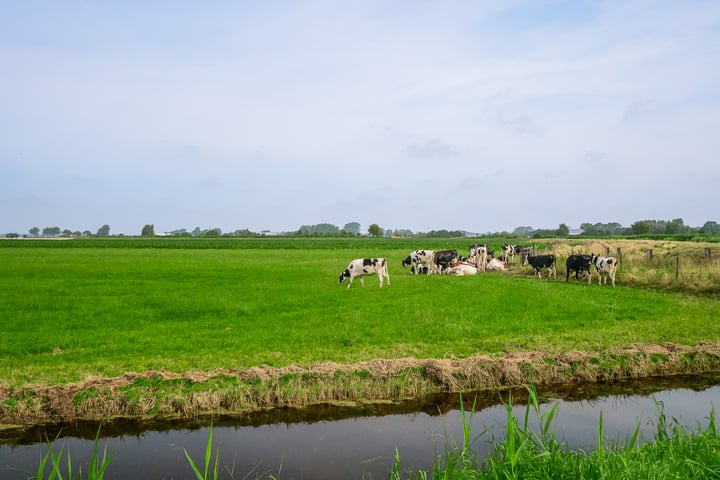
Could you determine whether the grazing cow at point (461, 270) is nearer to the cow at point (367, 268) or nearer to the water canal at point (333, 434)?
the cow at point (367, 268)

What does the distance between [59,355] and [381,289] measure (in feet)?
42.0

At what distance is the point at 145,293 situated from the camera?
67.4 ft

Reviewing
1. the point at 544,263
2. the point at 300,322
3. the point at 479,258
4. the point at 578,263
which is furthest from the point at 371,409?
the point at 479,258

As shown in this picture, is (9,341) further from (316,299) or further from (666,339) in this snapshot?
(666,339)

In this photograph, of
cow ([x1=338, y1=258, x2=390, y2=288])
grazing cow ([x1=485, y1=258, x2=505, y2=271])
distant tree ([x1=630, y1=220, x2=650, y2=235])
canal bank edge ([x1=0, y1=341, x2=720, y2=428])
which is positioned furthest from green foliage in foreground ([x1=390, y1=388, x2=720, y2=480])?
distant tree ([x1=630, y1=220, x2=650, y2=235])

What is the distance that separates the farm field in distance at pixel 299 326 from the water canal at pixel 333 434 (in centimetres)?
55

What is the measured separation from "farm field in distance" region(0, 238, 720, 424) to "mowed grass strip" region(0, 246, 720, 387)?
0.05m

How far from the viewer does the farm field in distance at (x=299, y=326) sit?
34.1ft

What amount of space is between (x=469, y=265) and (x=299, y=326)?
19.0 m

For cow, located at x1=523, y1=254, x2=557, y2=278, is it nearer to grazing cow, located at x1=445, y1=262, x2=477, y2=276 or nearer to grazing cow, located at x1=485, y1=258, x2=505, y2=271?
grazing cow, located at x1=445, y1=262, x2=477, y2=276

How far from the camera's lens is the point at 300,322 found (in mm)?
15289

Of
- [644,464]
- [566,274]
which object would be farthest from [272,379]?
[566,274]

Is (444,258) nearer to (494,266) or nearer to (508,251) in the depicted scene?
(494,266)

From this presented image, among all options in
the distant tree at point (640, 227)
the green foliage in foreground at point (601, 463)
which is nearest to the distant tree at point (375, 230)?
the distant tree at point (640, 227)
